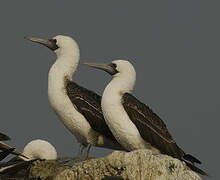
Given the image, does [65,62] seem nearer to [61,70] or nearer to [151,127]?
[61,70]

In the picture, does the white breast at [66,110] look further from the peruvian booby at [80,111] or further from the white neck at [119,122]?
the white neck at [119,122]

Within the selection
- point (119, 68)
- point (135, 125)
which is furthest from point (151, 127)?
point (119, 68)

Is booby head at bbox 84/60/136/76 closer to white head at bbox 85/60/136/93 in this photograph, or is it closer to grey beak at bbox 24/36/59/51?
white head at bbox 85/60/136/93

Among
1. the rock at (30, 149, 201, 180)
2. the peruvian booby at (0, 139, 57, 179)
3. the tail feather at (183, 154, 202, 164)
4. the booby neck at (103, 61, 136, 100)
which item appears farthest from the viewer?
the booby neck at (103, 61, 136, 100)

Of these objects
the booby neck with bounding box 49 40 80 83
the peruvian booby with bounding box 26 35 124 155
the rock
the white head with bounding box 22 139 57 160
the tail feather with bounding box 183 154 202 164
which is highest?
the booby neck with bounding box 49 40 80 83

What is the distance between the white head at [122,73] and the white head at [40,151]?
8.66 feet

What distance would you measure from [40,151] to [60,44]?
11.4 ft

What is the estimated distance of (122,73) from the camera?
20.9 metres

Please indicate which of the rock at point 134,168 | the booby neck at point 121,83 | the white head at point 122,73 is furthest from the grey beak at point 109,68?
the rock at point 134,168

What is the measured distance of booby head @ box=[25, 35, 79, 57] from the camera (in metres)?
22.9

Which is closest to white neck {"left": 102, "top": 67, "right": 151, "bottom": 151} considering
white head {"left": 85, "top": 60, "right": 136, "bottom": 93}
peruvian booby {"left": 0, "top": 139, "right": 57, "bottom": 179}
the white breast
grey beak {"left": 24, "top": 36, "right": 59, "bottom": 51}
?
white head {"left": 85, "top": 60, "right": 136, "bottom": 93}

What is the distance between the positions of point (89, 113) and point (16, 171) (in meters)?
2.86

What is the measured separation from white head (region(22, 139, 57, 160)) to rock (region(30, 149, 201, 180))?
469 centimetres

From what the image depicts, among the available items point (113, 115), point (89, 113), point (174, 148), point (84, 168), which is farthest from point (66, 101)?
point (84, 168)
